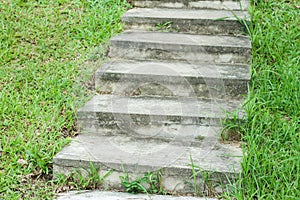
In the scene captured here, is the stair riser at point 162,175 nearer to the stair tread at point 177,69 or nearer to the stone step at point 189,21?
the stair tread at point 177,69

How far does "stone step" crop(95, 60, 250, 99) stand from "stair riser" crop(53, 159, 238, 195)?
0.86 meters

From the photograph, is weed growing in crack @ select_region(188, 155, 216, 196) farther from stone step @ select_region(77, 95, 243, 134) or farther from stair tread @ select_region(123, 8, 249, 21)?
stair tread @ select_region(123, 8, 249, 21)

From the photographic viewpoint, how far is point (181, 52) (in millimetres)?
3775

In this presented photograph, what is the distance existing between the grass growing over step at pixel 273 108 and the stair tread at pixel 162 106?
8.6 inches

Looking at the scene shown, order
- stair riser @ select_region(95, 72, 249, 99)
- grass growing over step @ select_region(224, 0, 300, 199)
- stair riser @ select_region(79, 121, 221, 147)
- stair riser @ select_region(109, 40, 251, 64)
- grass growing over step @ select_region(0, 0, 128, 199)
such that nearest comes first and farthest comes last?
grass growing over step @ select_region(224, 0, 300, 199) < grass growing over step @ select_region(0, 0, 128, 199) < stair riser @ select_region(79, 121, 221, 147) < stair riser @ select_region(95, 72, 249, 99) < stair riser @ select_region(109, 40, 251, 64)

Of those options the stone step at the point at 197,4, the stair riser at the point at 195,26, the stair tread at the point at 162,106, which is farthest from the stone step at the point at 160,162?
the stone step at the point at 197,4

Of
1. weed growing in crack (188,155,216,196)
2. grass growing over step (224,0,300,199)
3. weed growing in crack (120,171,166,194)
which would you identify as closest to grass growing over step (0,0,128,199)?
weed growing in crack (120,171,166,194)

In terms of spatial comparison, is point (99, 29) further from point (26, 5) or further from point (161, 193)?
point (161, 193)

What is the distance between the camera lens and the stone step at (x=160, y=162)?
281 cm

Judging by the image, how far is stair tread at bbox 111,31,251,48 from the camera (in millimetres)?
3739

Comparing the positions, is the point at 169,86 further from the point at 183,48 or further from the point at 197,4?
the point at 197,4

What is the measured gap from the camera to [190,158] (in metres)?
2.88

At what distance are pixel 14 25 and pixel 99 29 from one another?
855 millimetres

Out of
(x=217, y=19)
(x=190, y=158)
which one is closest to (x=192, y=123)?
(x=190, y=158)
